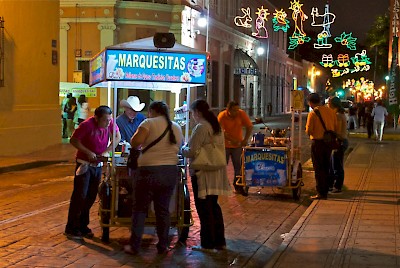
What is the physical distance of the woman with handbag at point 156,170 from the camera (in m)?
7.76

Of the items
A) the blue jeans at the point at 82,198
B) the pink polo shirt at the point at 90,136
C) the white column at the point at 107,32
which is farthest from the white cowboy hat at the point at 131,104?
the white column at the point at 107,32

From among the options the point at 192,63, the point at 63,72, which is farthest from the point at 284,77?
the point at 192,63

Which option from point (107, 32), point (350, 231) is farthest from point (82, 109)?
point (350, 231)

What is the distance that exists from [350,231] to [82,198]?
→ 3568mm

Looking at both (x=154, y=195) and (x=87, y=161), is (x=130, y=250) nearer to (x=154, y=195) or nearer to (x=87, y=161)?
(x=154, y=195)

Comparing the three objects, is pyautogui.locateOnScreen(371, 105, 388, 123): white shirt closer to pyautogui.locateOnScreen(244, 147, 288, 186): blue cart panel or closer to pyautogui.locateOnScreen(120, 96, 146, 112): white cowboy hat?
pyautogui.locateOnScreen(244, 147, 288, 186): blue cart panel

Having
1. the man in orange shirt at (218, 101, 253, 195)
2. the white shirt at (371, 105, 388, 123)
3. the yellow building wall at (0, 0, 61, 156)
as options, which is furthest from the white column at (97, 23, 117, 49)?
the man in orange shirt at (218, 101, 253, 195)

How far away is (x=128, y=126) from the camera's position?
994 cm

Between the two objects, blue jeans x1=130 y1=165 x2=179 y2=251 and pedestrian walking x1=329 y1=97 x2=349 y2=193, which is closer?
blue jeans x1=130 y1=165 x2=179 y2=251

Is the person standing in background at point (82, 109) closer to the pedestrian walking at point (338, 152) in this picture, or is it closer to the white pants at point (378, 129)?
the white pants at point (378, 129)

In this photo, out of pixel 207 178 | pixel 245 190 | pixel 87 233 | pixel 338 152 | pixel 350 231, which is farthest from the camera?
pixel 338 152

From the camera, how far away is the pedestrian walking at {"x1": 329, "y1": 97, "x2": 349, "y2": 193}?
12.9 m

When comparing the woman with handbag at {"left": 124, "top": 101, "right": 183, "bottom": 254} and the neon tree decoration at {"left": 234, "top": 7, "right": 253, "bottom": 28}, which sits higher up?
the neon tree decoration at {"left": 234, "top": 7, "right": 253, "bottom": 28}

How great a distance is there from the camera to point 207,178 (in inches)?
321
